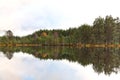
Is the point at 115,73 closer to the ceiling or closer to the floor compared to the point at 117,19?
closer to the floor

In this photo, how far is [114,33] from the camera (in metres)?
60.2

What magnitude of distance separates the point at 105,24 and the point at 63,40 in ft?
36.3

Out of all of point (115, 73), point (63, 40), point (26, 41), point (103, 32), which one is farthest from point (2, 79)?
point (26, 41)

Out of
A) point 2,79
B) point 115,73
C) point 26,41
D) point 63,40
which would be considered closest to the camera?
point 2,79

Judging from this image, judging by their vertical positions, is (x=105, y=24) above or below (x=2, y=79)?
above

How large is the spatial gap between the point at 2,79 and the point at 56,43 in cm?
5449

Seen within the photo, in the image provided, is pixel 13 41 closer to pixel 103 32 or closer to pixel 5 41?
pixel 5 41

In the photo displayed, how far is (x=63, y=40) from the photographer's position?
68.8m

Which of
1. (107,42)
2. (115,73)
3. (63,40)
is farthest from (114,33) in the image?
(115,73)

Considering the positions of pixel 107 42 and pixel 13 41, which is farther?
pixel 13 41

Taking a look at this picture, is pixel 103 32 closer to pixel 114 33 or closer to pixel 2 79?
pixel 114 33

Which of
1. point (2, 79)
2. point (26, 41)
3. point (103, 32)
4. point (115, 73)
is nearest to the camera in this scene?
point (2, 79)

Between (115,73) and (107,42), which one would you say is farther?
(107,42)

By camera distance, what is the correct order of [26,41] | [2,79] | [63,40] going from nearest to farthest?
[2,79]
[63,40]
[26,41]
